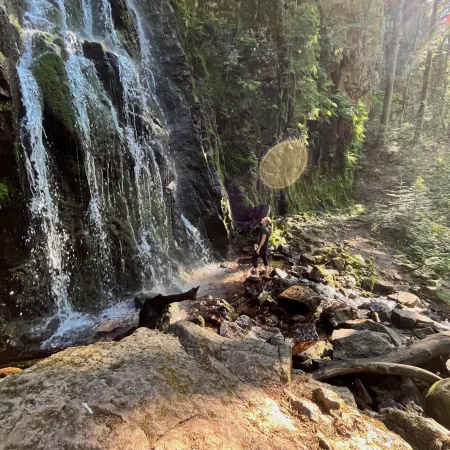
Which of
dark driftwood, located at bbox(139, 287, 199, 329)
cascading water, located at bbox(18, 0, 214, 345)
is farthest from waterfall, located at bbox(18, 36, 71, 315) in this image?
dark driftwood, located at bbox(139, 287, 199, 329)

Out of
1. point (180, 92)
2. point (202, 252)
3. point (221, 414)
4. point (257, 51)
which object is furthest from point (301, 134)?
point (221, 414)

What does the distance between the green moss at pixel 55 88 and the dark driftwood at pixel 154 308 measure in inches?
188

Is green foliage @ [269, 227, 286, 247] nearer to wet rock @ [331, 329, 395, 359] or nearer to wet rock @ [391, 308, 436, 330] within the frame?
wet rock @ [391, 308, 436, 330]

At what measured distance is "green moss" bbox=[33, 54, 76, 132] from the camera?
309 inches

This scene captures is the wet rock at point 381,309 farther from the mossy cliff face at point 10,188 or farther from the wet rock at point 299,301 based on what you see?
the mossy cliff face at point 10,188

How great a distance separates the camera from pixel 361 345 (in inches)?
188

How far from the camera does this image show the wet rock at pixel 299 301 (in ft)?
22.5

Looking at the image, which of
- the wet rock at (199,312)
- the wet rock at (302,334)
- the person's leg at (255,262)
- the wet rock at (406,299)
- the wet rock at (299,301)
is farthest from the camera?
the person's leg at (255,262)

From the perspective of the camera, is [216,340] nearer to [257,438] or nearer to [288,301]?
[257,438]

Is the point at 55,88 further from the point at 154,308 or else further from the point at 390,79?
the point at 390,79

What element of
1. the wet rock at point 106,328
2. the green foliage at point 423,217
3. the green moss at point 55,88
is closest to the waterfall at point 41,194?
the green moss at point 55,88

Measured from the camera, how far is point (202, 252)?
11328 mm

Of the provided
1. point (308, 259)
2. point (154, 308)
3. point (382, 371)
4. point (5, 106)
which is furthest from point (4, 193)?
point (308, 259)

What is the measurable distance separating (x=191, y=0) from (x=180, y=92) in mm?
4568
